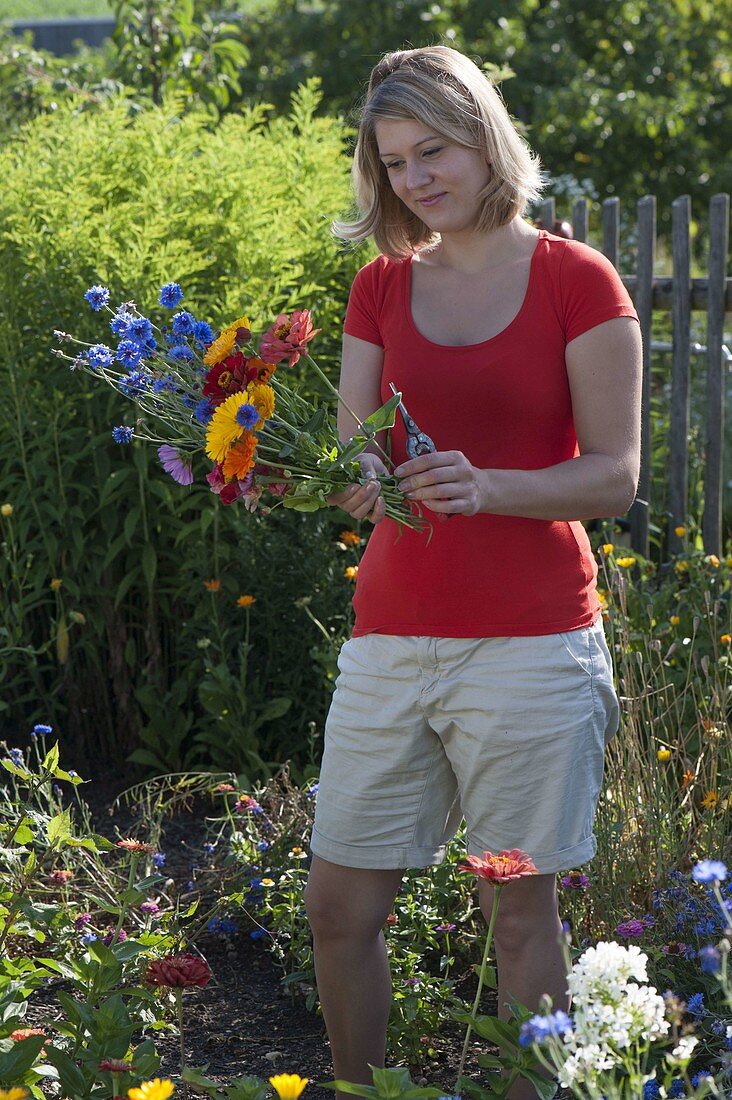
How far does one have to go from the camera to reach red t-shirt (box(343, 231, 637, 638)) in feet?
6.81

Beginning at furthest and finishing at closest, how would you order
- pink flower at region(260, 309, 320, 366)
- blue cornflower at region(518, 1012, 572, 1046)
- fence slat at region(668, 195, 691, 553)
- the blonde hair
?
fence slat at region(668, 195, 691, 553)
the blonde hair
pink flower at region(260, 309, 320, 366)
blue cornflower at region(518, 1012, 572, 1046)

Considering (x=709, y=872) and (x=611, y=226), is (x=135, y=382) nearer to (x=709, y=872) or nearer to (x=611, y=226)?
(x=709, y=872)

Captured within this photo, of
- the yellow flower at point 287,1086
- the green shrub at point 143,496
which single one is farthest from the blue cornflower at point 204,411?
the green shrub at point 143,496

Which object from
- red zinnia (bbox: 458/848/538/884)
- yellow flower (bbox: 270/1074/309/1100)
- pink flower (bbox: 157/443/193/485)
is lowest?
yellow flower (bbox: 270/1074/309/1100)

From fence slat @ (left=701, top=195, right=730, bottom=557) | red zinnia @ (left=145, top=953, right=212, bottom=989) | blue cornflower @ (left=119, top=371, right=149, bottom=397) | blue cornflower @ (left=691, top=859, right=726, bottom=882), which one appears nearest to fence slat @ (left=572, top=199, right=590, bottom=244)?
fence slat @ (left=701, top=195, right=730, bottom=557)

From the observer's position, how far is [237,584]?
12.3 feet

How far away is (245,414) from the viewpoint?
1778 mm

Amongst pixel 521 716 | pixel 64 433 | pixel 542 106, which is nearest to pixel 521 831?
pixel 521 716

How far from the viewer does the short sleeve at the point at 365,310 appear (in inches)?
89.8

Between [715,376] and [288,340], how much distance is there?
293 cm

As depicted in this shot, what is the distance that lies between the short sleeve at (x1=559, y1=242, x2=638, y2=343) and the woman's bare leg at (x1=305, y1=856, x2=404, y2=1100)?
951 millimetres

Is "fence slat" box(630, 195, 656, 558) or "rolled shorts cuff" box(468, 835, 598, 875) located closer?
"rolled shorts cuff" box(468, 835, 598, 875)

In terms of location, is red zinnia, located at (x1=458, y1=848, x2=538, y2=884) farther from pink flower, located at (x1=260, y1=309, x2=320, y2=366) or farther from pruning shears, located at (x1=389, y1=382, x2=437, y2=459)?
pink flower, located at (x1=260, y1=309, x2=320, y2=366)

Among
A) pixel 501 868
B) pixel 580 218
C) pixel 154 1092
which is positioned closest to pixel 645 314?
pixel 580 218
